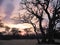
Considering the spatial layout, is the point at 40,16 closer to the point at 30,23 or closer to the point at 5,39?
the point at 30,23

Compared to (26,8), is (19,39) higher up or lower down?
lower down

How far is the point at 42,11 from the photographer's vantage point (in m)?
30.1

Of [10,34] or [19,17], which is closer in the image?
[19,17]

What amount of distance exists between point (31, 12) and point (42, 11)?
1.55 metres

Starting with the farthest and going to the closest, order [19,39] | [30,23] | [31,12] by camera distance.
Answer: [19,39] < [31,12] < [30,23]

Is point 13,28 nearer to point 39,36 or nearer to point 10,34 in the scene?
point 10,34

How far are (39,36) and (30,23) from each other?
3253 millimetres

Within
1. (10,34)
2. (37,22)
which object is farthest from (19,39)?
(37,22)

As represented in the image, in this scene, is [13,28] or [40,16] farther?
[13,28]

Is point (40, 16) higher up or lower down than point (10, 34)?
higher up

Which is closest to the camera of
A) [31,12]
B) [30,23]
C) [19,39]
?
[30,23]

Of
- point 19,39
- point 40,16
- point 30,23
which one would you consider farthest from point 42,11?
point 19,39

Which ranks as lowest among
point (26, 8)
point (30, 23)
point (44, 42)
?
point (44, 42)

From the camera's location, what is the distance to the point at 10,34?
32.1 meters
